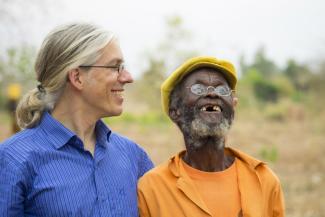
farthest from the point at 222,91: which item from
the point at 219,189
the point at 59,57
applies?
the point at 59,57

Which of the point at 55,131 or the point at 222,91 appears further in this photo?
the point at 222,91

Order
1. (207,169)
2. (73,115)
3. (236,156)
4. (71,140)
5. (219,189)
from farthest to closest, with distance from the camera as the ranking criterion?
(236,156), (207,169), (219,189), (73,115), (71,140)

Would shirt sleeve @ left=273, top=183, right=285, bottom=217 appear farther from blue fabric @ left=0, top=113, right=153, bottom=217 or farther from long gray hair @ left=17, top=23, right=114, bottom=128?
→ long gray hair @ left=17, top=23, right=114, bottom=128

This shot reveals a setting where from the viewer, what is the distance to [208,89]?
2961mm

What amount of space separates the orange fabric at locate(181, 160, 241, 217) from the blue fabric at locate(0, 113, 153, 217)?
0.37 metres

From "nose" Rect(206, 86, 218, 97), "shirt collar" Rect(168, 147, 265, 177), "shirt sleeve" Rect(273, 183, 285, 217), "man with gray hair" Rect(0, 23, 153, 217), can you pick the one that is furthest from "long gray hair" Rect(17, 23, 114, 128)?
"shirt sleeve" Rect(273, 183, 285, 217)

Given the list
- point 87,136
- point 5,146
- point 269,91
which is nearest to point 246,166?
point 87,136

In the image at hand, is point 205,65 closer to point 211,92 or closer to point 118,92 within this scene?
point 211,92

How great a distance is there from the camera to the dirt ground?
8250 millimetres

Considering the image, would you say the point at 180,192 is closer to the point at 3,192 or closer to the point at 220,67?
the point at 220,67

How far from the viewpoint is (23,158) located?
236 cm

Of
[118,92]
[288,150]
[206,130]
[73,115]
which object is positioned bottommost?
[288,150]

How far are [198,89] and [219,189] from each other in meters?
0.57

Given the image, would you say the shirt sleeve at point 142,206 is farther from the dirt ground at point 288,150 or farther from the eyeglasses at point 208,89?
the dirt ground at point 288,150
